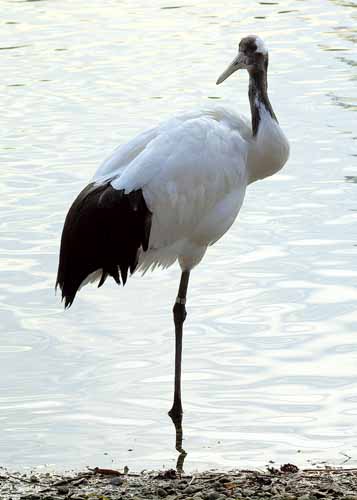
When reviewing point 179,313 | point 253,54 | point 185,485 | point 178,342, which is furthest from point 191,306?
point 185,485

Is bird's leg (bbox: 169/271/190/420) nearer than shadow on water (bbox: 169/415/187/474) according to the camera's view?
No

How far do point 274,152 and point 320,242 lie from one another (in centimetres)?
215

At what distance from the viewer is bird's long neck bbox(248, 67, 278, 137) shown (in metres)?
8.31

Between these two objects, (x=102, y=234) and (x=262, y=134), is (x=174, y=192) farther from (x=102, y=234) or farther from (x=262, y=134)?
(x=262, y=134)

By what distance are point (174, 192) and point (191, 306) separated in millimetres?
1721

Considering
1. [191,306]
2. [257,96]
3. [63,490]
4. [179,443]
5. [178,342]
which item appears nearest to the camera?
[63,490]

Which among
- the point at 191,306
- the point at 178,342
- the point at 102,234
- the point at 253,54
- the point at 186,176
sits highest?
the point at 253,54

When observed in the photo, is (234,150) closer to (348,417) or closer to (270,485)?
(348,417)

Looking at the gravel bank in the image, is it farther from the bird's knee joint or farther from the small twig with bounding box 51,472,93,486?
the bird's knee joint

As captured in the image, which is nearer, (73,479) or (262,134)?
(73,479)

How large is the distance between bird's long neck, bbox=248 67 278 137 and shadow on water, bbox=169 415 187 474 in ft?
5.64

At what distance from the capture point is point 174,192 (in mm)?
7793

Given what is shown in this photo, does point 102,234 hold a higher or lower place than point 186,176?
lower

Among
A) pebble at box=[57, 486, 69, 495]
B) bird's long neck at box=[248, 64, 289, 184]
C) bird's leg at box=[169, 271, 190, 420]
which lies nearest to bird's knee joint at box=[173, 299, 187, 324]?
bird's leg at box=[169, 271, 190, 420]
